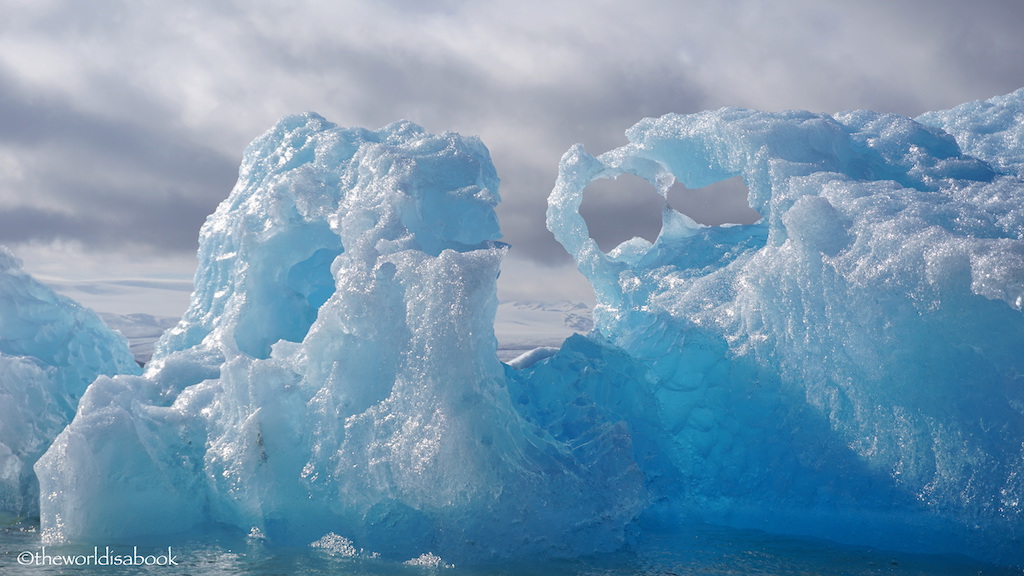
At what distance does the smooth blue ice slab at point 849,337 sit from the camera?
723cm

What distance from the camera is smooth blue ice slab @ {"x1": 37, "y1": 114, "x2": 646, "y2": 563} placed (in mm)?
7145

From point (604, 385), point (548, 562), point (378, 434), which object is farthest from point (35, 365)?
point (548, 562)

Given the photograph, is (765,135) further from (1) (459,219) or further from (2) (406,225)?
(2) (406,225)

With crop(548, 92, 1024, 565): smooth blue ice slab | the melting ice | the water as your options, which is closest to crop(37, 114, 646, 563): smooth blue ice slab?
the melting ice

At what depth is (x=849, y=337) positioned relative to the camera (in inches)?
320

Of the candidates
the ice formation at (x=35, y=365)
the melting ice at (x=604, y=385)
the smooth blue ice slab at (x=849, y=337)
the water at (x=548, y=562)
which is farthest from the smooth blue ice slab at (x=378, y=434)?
the ice formation at (x=35, y=365)

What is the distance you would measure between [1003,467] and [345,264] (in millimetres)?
6544

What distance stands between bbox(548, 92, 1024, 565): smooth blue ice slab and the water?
2.23ft

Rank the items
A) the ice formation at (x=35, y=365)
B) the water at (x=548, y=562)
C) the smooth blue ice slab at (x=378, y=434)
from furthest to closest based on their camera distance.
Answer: the ice formation at (x=35, y=365), the smooth blue ice slab at (x=378, y=434), the water at (x=548, y=562)

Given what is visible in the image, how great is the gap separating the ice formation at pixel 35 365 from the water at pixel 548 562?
216 cm

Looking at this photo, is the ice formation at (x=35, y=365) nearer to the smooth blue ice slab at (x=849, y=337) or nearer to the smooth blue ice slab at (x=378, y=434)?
the smooth blue ice slab at (x=378, y=434)

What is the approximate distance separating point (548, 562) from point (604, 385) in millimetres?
3199

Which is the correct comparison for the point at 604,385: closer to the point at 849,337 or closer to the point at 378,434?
the point at 849,337

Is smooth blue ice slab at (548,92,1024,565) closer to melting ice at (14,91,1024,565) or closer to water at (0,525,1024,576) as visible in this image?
melting ice at (14,91,1024,565)
